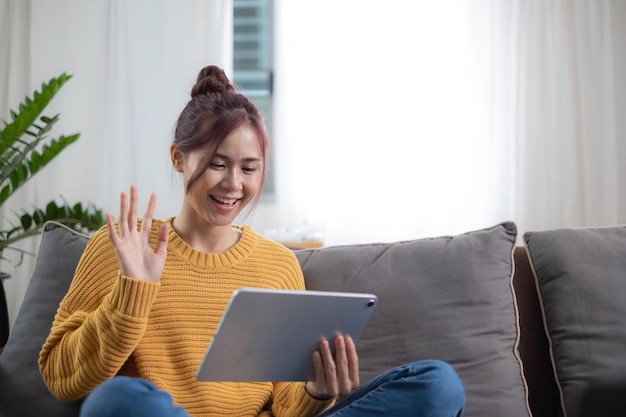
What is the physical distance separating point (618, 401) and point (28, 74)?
2971 mm

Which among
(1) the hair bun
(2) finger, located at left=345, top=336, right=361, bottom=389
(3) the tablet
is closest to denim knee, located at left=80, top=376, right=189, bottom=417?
(3) the tablet

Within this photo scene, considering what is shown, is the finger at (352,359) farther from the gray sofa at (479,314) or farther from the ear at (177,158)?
the ear at (177,158)

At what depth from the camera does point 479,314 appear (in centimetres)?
176

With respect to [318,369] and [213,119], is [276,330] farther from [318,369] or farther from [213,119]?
[213,119]

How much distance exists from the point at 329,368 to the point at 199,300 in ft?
1.16

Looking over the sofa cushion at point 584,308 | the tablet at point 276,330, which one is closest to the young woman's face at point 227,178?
the tablet at point 276,330

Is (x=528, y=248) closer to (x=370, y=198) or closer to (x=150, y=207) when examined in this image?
(x=150, y=207)

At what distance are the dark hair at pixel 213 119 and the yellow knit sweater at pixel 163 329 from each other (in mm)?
173

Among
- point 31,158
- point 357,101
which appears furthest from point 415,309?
point 357,101

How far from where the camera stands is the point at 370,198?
3.79 meters

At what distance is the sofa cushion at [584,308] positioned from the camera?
68.9 inches

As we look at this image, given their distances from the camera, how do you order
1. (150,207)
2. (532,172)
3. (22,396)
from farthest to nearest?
(532,172) < (22,396) < (150,207)

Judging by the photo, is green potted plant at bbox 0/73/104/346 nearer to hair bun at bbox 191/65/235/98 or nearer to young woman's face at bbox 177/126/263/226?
hair bun at bbox 191/65/235/98

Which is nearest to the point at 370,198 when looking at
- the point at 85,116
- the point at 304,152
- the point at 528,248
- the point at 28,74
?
the point at 304,152
